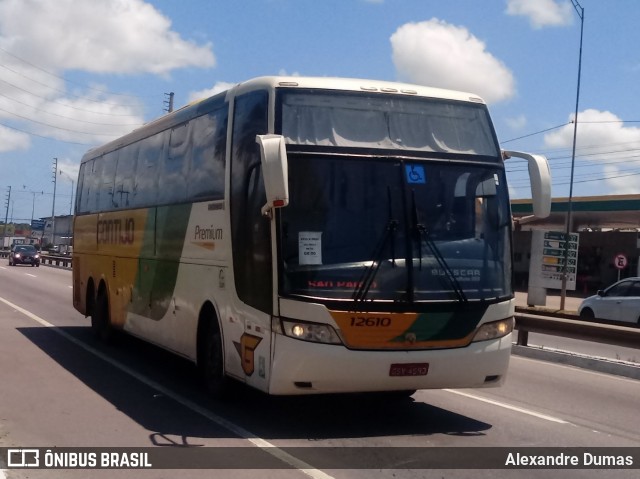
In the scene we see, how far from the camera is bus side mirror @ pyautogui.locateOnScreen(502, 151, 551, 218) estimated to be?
9.21m

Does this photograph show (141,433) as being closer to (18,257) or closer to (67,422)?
(67,422)

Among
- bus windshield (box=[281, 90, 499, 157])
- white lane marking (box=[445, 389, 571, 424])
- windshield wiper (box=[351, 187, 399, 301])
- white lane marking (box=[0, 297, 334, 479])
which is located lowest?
white lane marking (box=[0, 297, 334, 479])

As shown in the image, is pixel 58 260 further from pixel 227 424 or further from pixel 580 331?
pixel 227 424

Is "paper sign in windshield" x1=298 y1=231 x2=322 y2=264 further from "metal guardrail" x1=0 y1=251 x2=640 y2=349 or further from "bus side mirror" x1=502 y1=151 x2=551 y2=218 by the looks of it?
"metal guardrail" x1=0 y1=251 x2=640 y2=349

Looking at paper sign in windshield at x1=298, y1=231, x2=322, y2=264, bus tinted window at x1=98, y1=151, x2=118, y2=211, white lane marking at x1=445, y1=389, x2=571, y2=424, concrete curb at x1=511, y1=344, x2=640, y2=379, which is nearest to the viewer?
paper sign in windshield at x1=298, y1=231, x2=322, y2=264

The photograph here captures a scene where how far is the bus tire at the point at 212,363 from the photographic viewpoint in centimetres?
1007

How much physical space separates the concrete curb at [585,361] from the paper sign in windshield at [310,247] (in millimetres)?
7813

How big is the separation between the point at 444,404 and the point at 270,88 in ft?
14.3

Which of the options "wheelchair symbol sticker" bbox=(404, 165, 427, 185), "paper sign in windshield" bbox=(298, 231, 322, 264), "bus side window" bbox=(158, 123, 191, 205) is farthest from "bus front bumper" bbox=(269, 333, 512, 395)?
"bus side window" bbox=(158, 123, 191, 205)

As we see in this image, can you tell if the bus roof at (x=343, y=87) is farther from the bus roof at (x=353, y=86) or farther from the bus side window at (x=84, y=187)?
the bus side window at (x=84, y=187)

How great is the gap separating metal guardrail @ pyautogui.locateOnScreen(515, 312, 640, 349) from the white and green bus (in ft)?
20.3

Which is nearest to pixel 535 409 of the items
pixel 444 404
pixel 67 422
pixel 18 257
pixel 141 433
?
pixel 444 404

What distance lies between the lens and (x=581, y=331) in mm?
15578

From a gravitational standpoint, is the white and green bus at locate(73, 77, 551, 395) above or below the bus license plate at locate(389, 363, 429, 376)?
above
